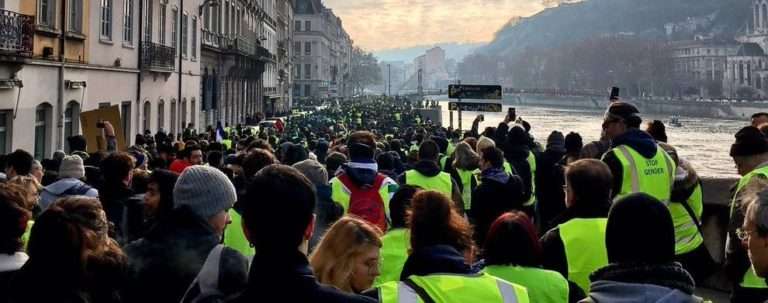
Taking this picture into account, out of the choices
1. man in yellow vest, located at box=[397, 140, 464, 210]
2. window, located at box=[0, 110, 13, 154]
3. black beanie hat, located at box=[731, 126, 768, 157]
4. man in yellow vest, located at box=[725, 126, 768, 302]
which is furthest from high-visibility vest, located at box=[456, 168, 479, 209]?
window, located at box=[0, 110, 13, 154]

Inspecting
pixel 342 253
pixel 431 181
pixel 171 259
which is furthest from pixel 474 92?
pixel 342 253

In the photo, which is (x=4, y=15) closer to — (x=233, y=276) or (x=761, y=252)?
(x=233, y=276)

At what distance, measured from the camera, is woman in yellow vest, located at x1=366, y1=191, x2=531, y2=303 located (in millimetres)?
3006

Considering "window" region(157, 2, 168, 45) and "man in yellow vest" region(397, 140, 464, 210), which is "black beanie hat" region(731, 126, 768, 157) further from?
"window" region(157, 2, 168, 45)

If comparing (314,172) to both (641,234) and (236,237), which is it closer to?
(236,237)

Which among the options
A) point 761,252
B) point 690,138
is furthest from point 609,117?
point 690,138

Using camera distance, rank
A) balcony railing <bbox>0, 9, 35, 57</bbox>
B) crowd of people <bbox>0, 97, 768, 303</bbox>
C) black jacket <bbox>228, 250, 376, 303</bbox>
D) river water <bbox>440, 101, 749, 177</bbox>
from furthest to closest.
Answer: river water <bbox>440, 101, 749, 177</bbox>
balcony railing <bbox>0, 9, 35, 57</bbox>
crowd of people <bbox>0, 97, 768, 303</bbox>
black jacket <bbox>228, 250, 376, 303</bbox>

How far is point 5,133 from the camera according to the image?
14531 mm

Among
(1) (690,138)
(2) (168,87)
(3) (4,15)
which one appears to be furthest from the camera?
(1) (690,138)

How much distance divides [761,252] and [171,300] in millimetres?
2921

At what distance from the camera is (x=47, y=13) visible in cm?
1609

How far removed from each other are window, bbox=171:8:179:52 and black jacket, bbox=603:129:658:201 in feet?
82.0

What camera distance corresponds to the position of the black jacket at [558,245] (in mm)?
4223

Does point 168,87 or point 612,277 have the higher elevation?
point 168,87
